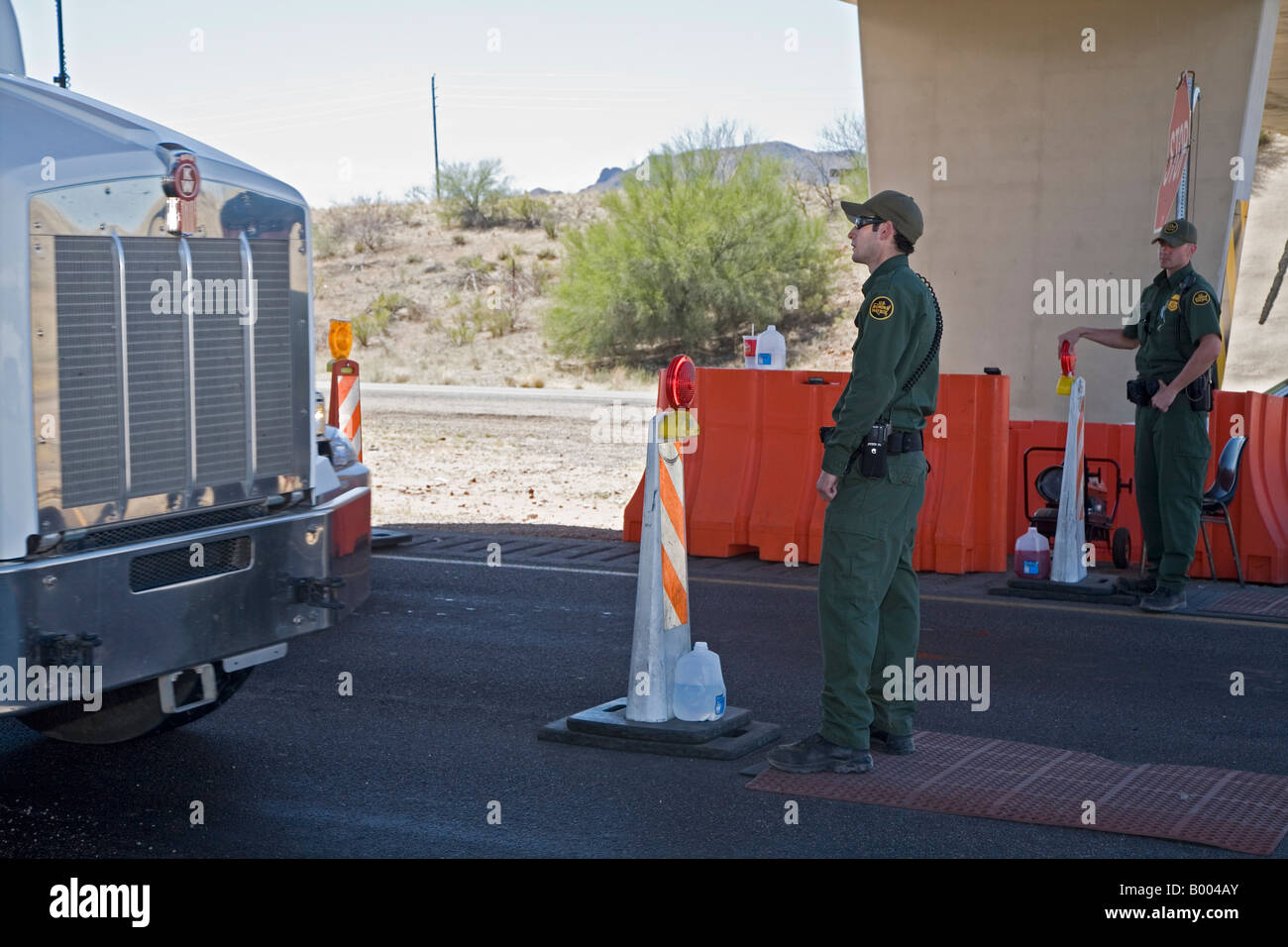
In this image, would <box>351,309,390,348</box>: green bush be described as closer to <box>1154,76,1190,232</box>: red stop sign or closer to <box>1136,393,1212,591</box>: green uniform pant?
<box>1154,76,1190,232</box>: red stop sign

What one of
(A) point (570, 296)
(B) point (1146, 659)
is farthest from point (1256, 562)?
(A) point (570, 296)

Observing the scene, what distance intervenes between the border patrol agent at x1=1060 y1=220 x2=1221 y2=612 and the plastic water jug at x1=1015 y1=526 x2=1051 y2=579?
2.02 feet

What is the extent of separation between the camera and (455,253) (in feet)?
190

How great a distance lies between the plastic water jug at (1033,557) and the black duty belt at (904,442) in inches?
156

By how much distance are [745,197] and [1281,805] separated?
127ft

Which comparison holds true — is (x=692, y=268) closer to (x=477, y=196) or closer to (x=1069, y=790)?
(x=477, y=196)

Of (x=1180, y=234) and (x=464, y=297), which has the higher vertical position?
(x=464, y=297)

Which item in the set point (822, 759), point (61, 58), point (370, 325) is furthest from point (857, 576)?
point (370, 325)

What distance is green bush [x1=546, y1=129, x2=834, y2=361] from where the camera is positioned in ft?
136

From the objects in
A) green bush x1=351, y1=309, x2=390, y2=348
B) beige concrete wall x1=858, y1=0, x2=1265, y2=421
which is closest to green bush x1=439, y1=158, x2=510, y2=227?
green bush x1=351, y1=309, x2=390, y2=348

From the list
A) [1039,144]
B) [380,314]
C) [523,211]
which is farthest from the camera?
[523,211]

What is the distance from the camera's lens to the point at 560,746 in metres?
5.80

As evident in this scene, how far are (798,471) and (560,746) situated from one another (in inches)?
190
